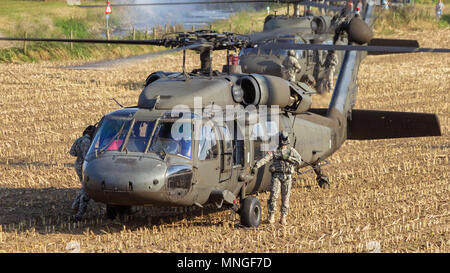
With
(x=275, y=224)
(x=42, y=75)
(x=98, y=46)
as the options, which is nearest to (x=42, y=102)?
(x=42, y=75)

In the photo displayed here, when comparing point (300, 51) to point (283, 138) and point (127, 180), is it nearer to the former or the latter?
point (283, 138)

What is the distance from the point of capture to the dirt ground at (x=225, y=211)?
11133mm

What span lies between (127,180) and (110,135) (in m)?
1.23

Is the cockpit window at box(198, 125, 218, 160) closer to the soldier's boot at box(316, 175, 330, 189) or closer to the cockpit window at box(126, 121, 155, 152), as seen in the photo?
the cockpit window at box(126, 121, 155, 152)

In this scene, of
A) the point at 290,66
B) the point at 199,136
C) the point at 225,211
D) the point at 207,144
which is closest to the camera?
the point at 199,136

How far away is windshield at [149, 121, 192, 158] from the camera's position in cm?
1148

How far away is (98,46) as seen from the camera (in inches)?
1299

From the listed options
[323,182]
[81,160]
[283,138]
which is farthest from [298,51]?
[81,160]

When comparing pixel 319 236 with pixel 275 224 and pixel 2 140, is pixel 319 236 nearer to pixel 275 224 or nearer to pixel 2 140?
pixel 275 224

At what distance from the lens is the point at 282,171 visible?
41.9 feet

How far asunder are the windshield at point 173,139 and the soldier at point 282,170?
1.73 metres

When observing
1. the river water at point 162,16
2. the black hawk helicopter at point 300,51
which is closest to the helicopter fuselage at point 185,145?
the black hawk helicopter at point 300,51

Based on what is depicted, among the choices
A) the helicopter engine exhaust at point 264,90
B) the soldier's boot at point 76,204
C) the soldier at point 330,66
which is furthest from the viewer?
the soldier at point 330,66

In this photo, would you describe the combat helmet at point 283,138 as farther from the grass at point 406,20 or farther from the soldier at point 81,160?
the grass at point 406,20
